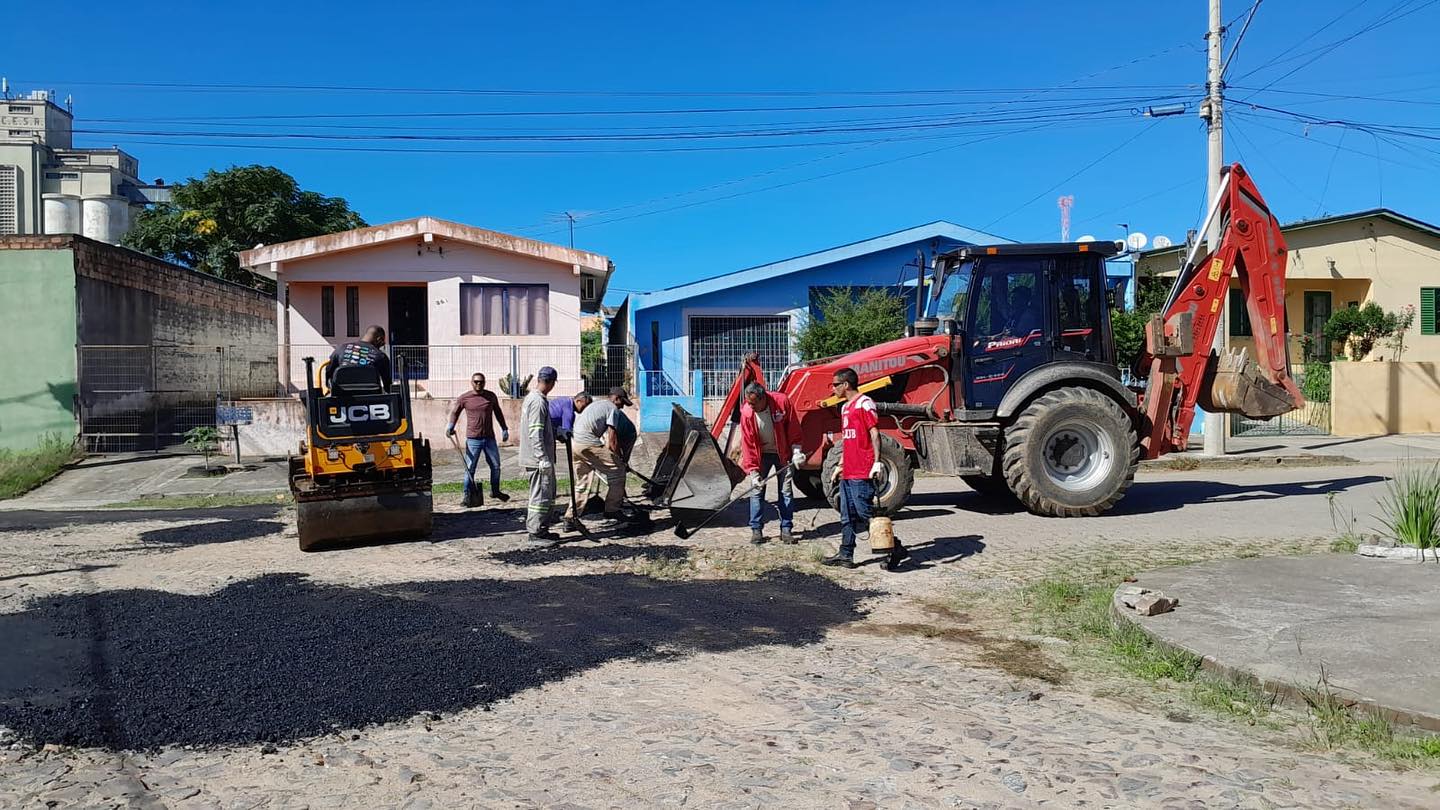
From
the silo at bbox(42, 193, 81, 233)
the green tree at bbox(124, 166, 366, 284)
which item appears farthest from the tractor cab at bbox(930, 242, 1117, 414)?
the green tree at bbox(124, 166, 366, 284)

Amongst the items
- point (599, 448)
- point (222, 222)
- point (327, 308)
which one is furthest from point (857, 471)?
point (222, 222)

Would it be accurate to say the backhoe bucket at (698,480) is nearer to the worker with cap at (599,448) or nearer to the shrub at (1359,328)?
the worker with cap at (599,448)

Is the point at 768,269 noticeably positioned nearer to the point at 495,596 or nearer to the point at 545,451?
the point at 545,451

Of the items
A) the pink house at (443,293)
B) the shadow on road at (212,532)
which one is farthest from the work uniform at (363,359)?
the pink house at (443,293)

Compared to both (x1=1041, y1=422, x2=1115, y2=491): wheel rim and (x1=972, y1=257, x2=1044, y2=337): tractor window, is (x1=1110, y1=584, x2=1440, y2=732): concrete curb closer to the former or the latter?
(x1=1041, y1=422, x2=1115, y2=491): wheel rim

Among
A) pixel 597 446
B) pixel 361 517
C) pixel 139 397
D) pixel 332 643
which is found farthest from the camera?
pixel 139 397

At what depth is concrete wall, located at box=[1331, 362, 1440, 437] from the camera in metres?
22.6

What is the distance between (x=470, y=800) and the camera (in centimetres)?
405

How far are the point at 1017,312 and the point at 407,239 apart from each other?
1539cm

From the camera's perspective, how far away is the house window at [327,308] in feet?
74.7

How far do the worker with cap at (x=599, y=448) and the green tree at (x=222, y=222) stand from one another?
28.8m

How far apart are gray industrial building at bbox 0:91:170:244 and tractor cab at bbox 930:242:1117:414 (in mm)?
32641

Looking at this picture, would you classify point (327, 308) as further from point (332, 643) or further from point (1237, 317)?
point (1237, 317)

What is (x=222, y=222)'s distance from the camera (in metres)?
35.2
